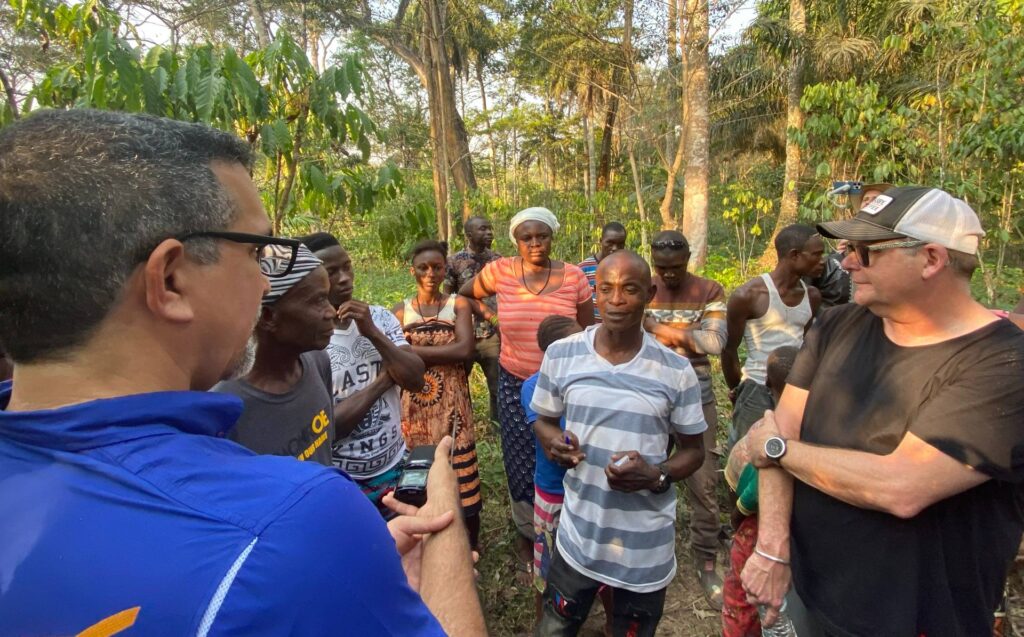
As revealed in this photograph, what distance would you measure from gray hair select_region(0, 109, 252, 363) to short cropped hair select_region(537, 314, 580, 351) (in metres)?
2.32

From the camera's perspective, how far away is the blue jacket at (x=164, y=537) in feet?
2.03

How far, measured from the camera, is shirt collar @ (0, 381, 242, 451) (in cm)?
68

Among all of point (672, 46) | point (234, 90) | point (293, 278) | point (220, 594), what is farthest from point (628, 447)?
point (672, 46)

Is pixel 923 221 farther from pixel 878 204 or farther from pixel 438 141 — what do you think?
pixel 438 141

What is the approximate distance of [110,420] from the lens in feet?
2.30

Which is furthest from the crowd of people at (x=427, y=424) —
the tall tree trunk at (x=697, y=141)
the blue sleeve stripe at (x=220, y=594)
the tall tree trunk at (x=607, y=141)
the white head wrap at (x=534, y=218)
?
the tall tree trunk at (x=607, y=141)

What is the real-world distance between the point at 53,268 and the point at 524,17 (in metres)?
16.5

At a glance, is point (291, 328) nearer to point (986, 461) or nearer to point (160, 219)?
point (160, 219)

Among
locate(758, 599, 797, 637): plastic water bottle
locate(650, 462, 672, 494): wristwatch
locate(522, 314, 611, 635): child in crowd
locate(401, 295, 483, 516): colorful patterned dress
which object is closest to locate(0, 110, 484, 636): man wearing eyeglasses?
locate(650, 462, 672, 494): wristwatch

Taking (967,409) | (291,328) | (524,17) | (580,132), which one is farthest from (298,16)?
(967,409)

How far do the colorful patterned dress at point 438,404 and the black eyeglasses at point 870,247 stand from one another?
2.13 metres

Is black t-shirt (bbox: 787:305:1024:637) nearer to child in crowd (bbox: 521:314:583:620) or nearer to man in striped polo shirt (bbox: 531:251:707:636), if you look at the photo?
man in striped polo shirt (bbox: 531:251:707:636)

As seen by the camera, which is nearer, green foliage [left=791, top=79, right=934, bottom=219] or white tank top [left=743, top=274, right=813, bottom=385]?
white tank top [left=743, top=274, right=813, bottom=385]

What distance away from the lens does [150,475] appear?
0.67 metres
